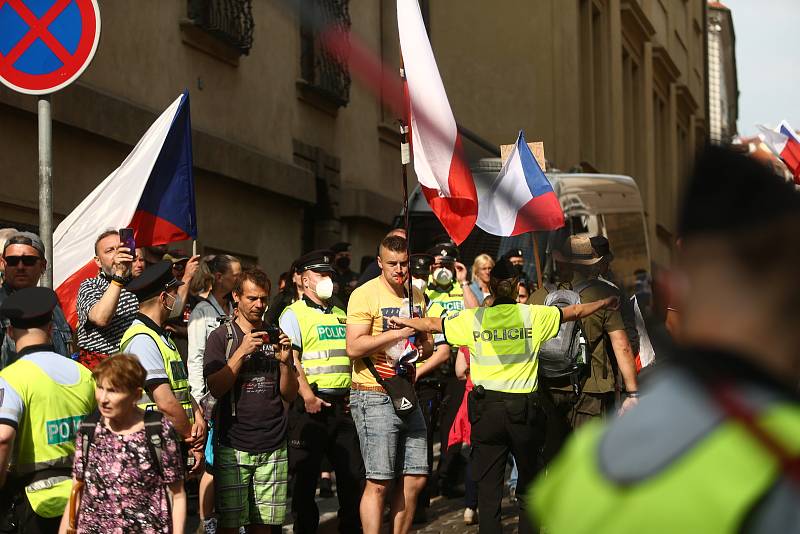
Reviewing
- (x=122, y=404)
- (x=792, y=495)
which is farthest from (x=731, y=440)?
(x=122, y=404)

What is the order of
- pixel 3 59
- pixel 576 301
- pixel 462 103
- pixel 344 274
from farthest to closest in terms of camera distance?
1. pixel 462 103
2. pixel 344 274
3. pixel 576 301
4. pixel 3 59

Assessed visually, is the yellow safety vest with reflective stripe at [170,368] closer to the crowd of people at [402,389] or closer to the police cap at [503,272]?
the crowd of people at [402,389]

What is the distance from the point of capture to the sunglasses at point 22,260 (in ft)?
20.9

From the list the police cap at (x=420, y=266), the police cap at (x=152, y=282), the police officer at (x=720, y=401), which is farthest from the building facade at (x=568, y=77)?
the police officer at (x=720, y=401)

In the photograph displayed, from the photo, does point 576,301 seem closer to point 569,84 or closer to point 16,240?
point 16,240

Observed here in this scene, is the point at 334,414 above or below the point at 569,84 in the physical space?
below

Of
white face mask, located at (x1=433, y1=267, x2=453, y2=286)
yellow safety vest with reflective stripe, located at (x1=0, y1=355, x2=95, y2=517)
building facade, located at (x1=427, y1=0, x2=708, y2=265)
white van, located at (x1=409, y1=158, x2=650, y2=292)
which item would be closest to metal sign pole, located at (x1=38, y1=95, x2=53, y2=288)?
yellow safety vest with reflective stripe, located at (x1=0, y1=355, x2=95, y2=517)

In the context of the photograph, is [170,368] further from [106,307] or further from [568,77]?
[568,77]

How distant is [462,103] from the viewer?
28656 millimetres

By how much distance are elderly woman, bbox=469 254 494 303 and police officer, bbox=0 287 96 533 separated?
6.38m

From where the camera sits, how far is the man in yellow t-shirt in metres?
7.63

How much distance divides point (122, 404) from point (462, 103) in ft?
78.3

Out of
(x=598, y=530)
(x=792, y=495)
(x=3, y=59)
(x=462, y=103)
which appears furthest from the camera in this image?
(x=462, y=103)

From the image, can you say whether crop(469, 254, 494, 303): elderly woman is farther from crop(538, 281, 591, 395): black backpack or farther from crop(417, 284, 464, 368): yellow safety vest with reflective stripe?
crop(538, 281, 591, 395): black backpack
